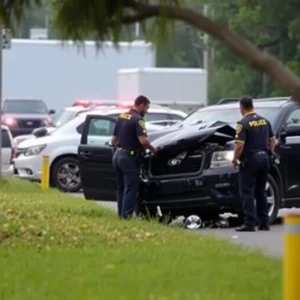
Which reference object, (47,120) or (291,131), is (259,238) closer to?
(291,131)

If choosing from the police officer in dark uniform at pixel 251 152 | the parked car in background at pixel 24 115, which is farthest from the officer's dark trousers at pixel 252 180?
the parked car in background at pixel 24 115

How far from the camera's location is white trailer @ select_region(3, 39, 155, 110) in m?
49.6

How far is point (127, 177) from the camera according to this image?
17.5 m

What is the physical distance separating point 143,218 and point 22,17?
7324mm

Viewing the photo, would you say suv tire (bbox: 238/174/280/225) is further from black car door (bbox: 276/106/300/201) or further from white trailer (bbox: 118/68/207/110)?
white trailer (bbox: 118/68/207/110)

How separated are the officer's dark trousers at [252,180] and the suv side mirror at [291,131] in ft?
4.97

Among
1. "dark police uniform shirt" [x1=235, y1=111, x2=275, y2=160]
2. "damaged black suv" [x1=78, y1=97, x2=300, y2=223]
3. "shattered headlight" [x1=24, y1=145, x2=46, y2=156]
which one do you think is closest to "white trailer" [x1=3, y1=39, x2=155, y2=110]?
"shattered headlight" [x1=24, y1=145, x2=46, y2=156]

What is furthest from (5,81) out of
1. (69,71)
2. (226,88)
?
(226,88)

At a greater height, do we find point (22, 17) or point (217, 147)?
point (22, 17)

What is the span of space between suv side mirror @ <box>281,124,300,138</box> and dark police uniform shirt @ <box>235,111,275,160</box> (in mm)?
1592

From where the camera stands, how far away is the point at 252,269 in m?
11.8

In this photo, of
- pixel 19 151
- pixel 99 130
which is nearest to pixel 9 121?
pixel 19 151

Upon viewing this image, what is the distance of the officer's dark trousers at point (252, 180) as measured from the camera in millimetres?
17203

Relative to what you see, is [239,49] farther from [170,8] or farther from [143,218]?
[143,218]
